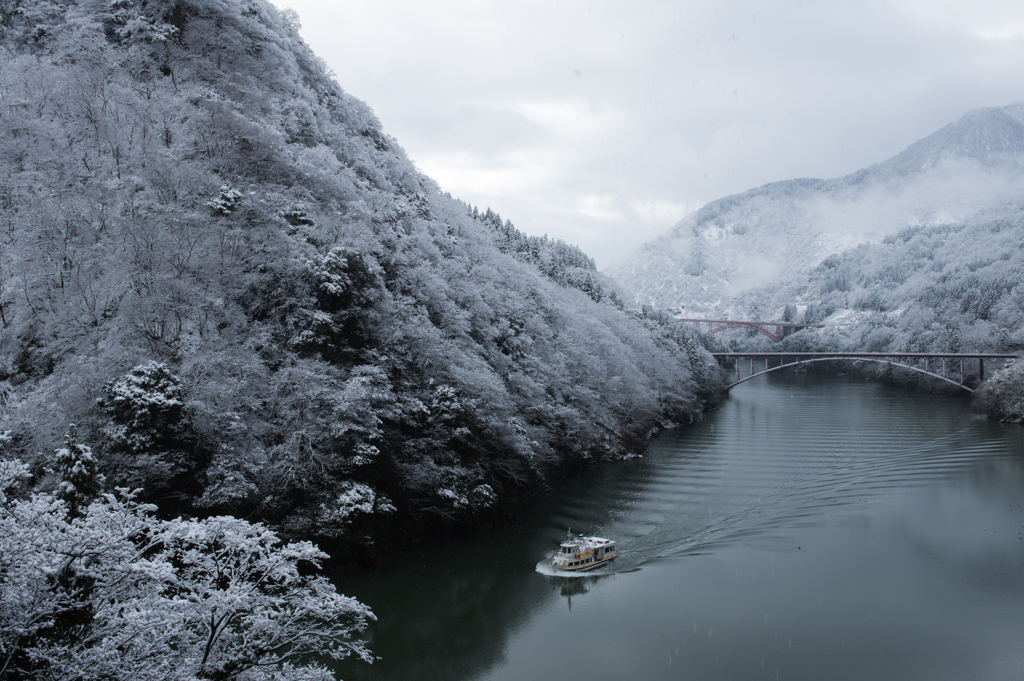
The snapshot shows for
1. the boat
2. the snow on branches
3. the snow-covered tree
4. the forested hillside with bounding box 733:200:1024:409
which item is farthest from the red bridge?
the snow-covered tree

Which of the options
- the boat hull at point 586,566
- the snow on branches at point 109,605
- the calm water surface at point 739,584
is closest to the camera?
the snow on branches at point 109,605

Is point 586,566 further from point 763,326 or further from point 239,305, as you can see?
point 763,326

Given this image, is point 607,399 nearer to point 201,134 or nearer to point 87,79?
point 201,134

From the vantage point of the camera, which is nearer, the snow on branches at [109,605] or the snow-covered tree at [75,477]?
the snow on branches at [109,605]

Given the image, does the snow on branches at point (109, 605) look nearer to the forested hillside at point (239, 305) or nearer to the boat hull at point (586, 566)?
the forested hillside at point (239, 305)

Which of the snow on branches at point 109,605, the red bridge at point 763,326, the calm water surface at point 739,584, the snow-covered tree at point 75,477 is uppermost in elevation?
the red bridge at point 763,326

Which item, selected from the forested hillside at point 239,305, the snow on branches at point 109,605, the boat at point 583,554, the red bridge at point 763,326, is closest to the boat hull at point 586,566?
the boat at point 583,554
